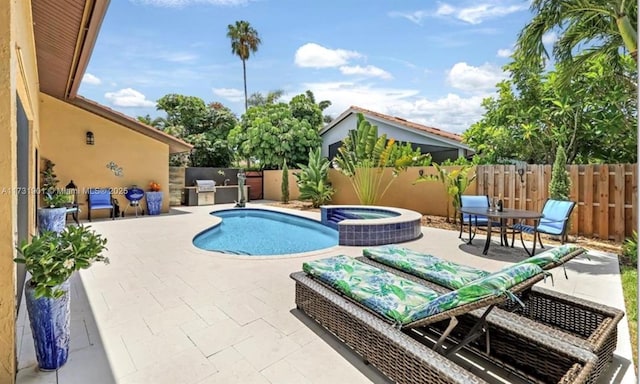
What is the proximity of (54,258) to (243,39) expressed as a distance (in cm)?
3232

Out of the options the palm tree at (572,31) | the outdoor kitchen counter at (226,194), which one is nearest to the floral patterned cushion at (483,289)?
the palm tree at (572,31)

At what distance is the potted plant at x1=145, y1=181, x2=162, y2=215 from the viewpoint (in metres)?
12.8

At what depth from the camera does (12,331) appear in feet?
8.04

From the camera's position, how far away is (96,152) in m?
11.8

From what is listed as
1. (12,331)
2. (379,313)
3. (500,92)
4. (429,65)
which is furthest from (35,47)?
(500,92)

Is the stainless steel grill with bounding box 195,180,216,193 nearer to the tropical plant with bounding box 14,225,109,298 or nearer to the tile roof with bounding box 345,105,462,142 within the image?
the tile roof with bounding box 345,105,462,142

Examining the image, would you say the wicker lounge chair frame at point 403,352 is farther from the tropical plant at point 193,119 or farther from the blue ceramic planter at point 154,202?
the tropical plant at point 193,119

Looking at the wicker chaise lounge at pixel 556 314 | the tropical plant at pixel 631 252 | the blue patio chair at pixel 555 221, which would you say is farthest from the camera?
the blue patio chair at pixel 555 221

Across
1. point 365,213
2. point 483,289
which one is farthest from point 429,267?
point 365,213

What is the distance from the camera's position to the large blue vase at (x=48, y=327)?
2.60 meters

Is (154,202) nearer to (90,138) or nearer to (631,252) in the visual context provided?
(90,138)

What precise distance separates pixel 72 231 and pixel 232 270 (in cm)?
291

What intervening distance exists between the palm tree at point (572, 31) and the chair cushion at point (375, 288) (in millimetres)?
5788

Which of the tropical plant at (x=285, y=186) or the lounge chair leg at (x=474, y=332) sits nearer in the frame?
the lounge chair leg at (x=474, y=332)
